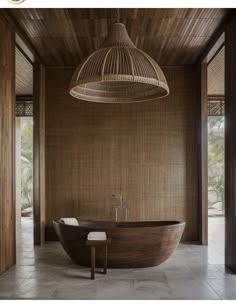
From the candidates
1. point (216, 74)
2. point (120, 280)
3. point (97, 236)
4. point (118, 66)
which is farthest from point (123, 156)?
point (118, 66)

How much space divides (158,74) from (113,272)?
8.33ft

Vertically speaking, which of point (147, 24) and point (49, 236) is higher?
point (147, 24)

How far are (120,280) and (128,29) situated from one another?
343 centimetres

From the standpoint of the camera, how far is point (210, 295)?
415 centimetres

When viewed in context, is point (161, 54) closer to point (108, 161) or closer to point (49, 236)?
point (108, 161)

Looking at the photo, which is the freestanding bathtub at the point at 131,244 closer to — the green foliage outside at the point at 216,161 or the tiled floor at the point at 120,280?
the tiled floor at the point at 120,280

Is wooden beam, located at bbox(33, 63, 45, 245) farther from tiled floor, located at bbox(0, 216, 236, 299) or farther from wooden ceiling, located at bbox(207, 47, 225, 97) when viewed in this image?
wooden ceiling, located at bbox(207, 47, 225, 97)

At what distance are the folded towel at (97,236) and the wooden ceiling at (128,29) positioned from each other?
9.23ft

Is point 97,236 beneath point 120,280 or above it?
above

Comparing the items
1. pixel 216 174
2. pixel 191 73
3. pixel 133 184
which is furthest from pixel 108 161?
pixel 216 174

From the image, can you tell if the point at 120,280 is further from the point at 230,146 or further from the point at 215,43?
the point at 215,43

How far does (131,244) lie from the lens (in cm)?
532

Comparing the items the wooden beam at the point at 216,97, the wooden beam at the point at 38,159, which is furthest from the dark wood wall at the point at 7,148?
the wooden beam at the point at 216,97

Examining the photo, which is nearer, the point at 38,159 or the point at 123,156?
the point at 38,159
